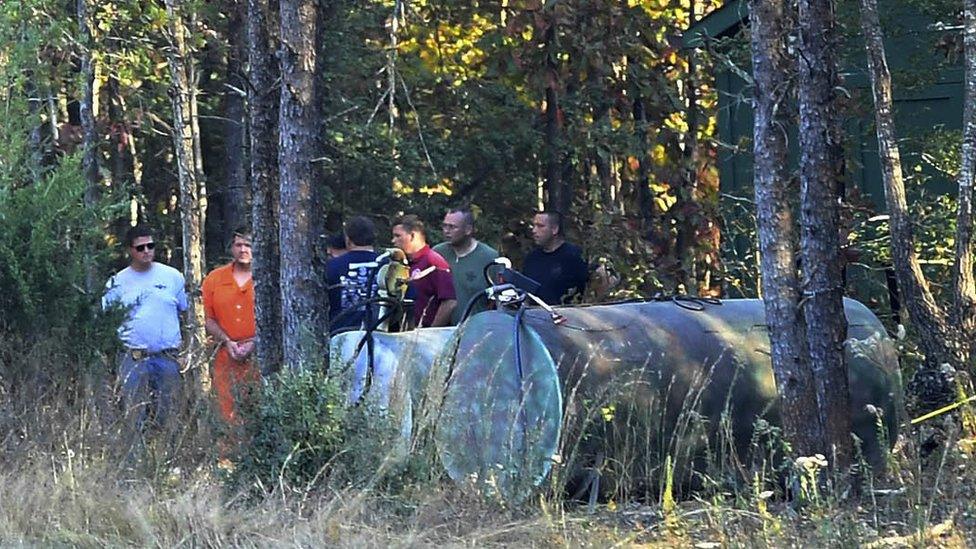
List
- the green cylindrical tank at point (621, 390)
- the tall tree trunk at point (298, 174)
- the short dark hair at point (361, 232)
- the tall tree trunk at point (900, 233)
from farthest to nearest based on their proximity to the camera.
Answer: the short dark hair at point (361, 232)
the tall tree trunk at point (900, 233)
the tall tree trunk at point (298, 174)
the green cylindrical tank at point (621, 390)

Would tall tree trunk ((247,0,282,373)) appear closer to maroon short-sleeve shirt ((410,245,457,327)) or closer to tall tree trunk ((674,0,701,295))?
maroon short-sleeve shirt ((410,245,457,327))

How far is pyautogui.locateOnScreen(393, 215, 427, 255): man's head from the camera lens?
10.1 metres

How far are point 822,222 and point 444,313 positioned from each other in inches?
142

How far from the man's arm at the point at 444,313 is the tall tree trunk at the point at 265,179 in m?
1.07

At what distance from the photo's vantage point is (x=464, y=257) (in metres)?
10.7

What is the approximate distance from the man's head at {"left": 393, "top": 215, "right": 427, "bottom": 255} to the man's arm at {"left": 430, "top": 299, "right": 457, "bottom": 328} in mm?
537

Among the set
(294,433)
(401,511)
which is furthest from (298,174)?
(401,511)

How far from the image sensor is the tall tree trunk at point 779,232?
6.66m

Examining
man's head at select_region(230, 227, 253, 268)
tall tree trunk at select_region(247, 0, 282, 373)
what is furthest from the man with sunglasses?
tall tree trunk at select_region(247, 0, 282, 373)

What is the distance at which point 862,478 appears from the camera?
684 centimetres

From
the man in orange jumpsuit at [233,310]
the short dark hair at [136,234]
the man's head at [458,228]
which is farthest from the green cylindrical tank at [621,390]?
the short dark hair at [136,234]

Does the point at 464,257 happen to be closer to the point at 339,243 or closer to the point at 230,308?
the point at 339,243

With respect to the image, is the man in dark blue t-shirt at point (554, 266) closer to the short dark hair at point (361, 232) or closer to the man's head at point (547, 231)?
the man's head at point (547, 231)

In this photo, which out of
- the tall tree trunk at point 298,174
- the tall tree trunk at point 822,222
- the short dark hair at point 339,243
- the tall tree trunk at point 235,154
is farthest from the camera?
the tall tree trunk at point 235,154
